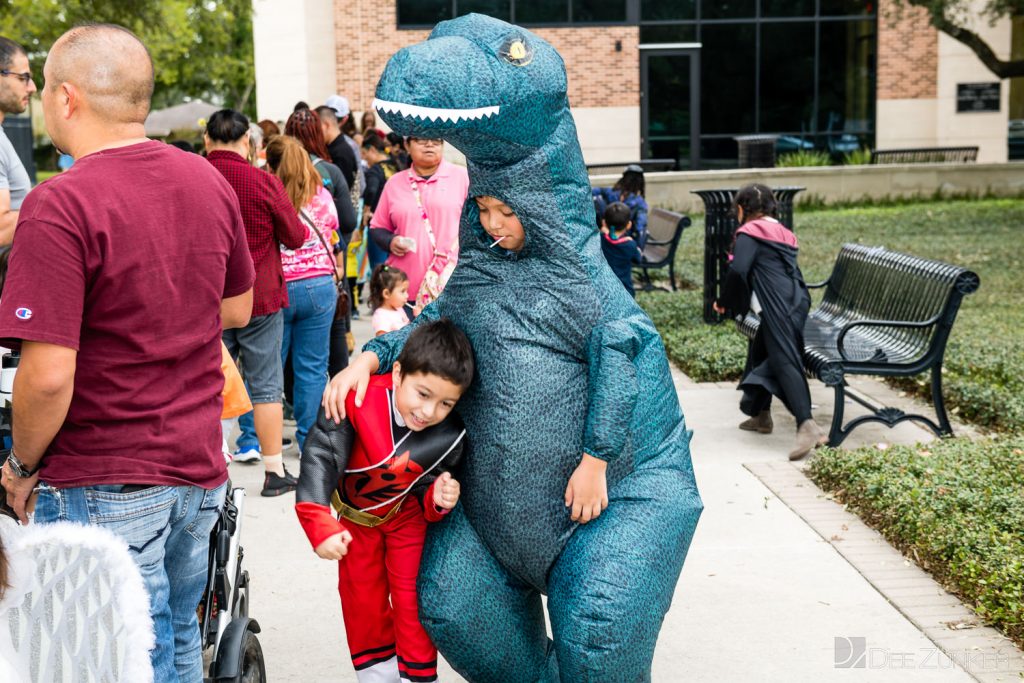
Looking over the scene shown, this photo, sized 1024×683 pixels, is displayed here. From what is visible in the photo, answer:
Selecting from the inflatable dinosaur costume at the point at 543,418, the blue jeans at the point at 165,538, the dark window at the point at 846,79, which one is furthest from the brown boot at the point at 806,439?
the dark window at the point at 846,79

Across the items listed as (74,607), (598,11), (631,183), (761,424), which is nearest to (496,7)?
(598,11)

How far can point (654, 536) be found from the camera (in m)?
3.14

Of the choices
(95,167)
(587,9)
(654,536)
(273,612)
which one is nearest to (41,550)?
(95,167)

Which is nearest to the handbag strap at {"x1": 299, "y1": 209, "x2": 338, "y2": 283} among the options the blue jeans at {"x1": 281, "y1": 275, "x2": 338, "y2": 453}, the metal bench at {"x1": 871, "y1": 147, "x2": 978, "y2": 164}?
the blue jeans at {"x1": 281, "y1": 275, "x2": 338, "y2": 453}

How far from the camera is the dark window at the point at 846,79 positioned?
29344mm

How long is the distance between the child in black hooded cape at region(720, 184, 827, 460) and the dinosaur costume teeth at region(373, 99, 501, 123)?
178 inches

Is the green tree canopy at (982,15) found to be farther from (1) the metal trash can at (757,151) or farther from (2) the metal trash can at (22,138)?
(2) the metal trash can at (22,138)

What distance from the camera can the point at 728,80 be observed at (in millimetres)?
29328

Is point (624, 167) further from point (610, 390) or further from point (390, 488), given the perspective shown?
point (610, 390)

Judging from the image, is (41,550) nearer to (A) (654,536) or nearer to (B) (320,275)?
(A) (654,536)

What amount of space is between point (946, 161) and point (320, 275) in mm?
23913

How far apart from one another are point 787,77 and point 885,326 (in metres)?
23.7

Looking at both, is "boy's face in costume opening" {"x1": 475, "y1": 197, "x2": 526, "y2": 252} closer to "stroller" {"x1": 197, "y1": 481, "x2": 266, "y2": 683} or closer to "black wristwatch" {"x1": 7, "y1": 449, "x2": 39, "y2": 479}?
"stroller" {"x1": 197, "y1": 481, "x2": 266, "y2": 683}

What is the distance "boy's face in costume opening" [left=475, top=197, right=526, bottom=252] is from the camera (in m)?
3.17
